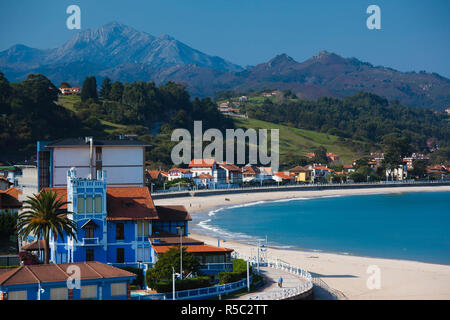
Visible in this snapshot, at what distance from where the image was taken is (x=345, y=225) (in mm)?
74875

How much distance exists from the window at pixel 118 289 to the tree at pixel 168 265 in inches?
111

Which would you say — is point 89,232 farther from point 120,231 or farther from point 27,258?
point 27,258

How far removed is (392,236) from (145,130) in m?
95.1

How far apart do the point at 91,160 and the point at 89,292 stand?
2035cm

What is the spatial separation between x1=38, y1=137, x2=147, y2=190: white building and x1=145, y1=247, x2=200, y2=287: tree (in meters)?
16.0

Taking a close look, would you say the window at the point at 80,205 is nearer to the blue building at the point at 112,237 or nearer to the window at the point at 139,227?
the blue building at the point at 112,237

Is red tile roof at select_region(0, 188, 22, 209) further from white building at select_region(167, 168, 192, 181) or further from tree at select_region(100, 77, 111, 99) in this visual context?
tree at select_region(100, 77, 111, 99)

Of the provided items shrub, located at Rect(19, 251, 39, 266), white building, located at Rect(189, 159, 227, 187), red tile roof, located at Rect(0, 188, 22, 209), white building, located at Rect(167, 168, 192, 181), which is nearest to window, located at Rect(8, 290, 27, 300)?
shrub, located at Rect(19, 251, 39, 266)

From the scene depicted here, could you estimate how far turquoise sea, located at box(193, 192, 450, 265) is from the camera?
5541 cm

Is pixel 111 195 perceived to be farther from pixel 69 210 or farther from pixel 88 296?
pixel 88 296

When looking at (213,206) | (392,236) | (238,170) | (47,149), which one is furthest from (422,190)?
(47,149)

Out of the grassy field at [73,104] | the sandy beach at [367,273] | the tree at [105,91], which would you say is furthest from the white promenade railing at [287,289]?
the tree at [105,91]

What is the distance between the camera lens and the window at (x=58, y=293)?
24328 millimetres
